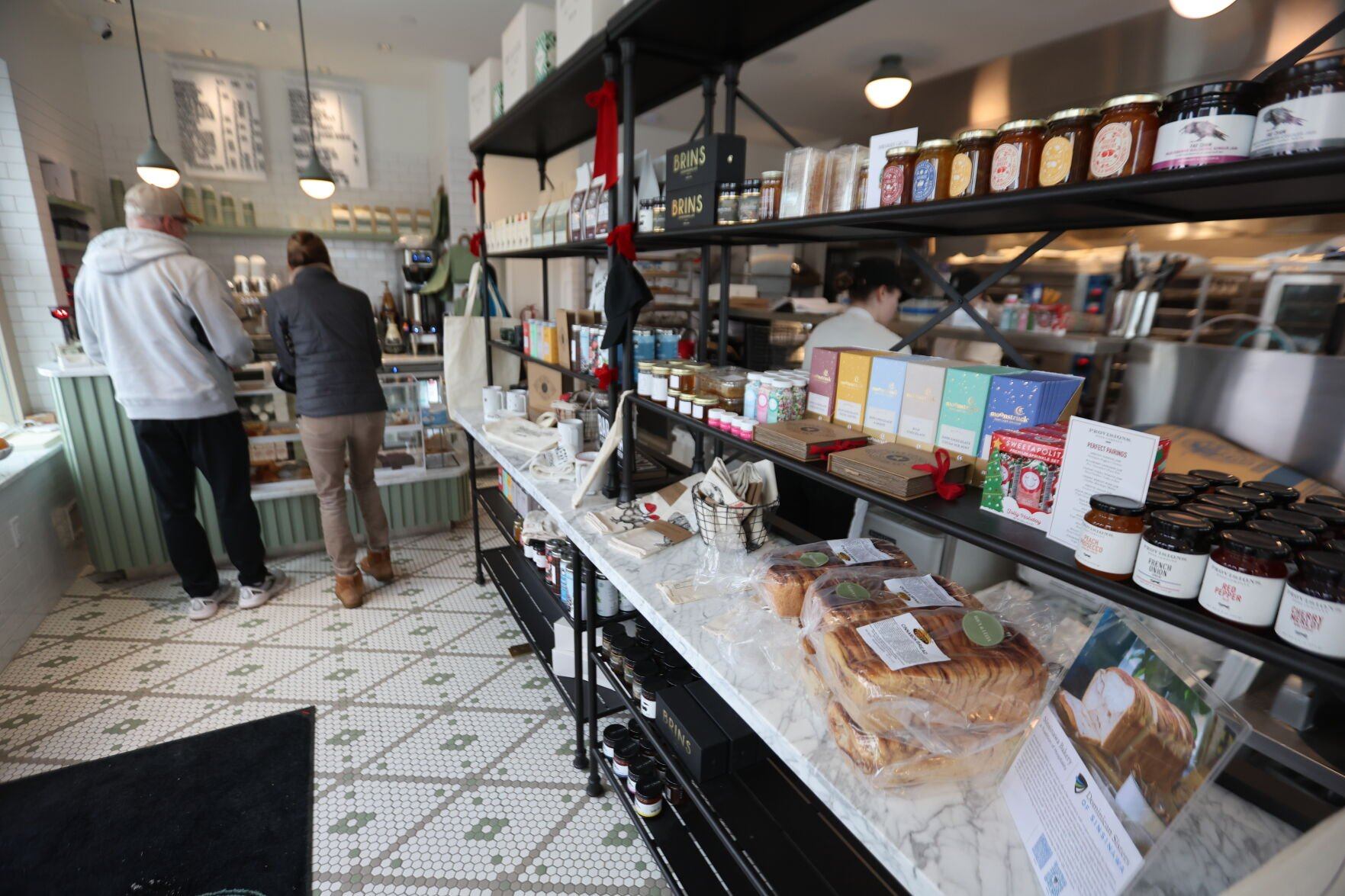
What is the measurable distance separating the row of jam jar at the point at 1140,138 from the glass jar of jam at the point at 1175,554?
39 cm

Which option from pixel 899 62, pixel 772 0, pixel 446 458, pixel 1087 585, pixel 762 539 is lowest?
pixel 446 458

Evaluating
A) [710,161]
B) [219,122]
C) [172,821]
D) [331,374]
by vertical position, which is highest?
[219,122]

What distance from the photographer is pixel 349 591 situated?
3.30 m

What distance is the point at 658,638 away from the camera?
6.17 feet

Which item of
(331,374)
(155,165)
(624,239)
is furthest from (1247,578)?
(155,165)

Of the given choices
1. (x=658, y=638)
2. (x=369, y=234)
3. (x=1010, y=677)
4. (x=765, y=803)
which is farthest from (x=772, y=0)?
(x=369, y=234)

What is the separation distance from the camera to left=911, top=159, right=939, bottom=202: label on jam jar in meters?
0.97

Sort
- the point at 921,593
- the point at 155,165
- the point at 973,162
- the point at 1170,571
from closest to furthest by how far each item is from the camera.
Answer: the point at 1170,571
the point at 973,162
the point at 921,593
the point at 155,165

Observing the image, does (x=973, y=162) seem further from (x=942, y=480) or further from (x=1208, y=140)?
(x=942, y=480)

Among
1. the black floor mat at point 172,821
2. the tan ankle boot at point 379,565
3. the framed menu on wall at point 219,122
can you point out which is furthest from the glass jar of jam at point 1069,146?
the framed menu on wall at point 219,122

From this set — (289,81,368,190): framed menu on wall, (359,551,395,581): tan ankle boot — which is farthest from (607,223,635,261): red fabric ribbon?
(289,81,368,190): framed menu on wall

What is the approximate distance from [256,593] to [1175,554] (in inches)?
154

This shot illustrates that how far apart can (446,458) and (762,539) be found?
9.72ft

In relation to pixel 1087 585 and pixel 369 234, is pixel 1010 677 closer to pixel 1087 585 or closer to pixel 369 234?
pixel 1087 585
